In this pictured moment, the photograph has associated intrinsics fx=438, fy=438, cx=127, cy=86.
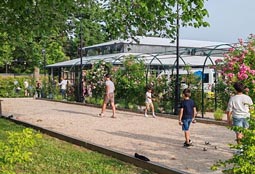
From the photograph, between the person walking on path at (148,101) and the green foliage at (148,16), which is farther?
the person walking on path at (148,101)

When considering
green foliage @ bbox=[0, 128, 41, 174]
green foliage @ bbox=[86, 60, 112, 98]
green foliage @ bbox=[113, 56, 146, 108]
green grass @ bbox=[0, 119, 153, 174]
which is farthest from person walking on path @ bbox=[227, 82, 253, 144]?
green foliage @ bbox=[86, 60, 112, 98]

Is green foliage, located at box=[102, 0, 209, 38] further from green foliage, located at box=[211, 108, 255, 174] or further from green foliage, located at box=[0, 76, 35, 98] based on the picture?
green foliage, located at box=[0, 76, 35, 98]

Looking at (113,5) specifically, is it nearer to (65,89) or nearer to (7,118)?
(7,118)

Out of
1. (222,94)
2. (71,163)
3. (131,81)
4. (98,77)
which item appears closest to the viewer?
(71,163)

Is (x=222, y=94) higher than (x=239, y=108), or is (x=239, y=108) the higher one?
(x=222, y=94)

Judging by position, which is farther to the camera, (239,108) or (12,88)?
(12,88)

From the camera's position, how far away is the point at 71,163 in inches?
323

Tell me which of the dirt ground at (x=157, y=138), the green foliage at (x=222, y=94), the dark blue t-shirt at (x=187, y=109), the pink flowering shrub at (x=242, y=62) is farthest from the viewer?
the green foliage at (x=222, y=94)

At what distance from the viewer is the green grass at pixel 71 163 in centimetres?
761

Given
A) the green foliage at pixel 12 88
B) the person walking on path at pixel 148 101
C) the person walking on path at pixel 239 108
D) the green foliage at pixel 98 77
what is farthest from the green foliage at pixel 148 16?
the green foliage at pixel 12 88

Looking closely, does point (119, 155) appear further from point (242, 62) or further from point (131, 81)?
point (131, 81)

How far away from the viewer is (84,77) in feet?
95.1

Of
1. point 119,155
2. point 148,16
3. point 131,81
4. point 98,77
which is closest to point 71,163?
point 119,155

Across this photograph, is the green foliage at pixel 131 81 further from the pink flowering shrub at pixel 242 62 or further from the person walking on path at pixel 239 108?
the person walking on path at pixel 239 108
